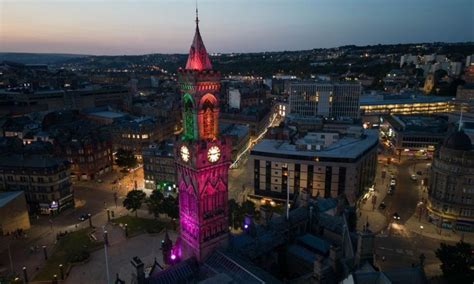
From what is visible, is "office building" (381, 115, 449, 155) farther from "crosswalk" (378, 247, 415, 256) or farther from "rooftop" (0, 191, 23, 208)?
"rooftop" (0, 191, 23, 208)

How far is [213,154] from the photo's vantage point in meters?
44.5

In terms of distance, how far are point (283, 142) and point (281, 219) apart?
161ft

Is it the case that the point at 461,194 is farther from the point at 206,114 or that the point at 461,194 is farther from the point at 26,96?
the point at 26,96

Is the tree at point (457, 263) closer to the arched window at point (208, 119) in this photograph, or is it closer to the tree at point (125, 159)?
the arched window at point (208, 119)

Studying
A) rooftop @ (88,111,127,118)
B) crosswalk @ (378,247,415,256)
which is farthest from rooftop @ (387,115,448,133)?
rooftop @ (88,111,127,118)

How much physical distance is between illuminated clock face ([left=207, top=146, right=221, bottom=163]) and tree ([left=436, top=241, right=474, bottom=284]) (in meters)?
47.6

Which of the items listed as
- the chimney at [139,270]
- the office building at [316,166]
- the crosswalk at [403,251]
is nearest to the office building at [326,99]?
the office building at [316,166]

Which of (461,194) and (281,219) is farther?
(461,194)

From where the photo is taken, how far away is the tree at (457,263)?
5856 centimetres

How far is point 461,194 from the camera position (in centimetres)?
8600

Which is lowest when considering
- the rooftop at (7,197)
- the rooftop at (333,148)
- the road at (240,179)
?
the road at (240,179)

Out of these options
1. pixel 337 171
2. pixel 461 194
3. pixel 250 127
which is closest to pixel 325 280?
pixel 337 171

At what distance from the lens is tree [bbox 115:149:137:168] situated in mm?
125500

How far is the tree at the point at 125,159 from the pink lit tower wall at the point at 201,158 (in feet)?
276
